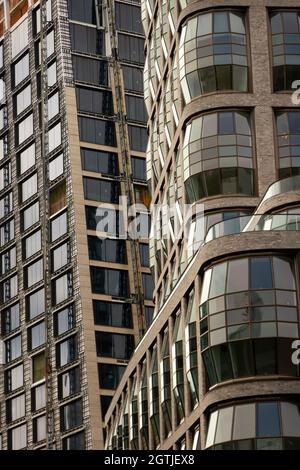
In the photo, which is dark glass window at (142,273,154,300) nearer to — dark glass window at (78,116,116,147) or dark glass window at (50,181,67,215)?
dark glass window at (50,181,67,215)

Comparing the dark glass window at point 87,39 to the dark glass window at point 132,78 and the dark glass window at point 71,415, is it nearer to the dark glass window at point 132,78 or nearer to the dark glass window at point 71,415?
the dark glass window at point 132,78

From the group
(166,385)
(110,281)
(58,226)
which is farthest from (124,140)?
(166,385)

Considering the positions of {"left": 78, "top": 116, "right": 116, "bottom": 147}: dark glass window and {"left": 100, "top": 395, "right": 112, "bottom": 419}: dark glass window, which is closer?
{"left": 100, "top": 395, "right": 112, "bottom": 419}: dark glass window

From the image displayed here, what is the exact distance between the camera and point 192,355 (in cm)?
6078

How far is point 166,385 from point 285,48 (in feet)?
56.8

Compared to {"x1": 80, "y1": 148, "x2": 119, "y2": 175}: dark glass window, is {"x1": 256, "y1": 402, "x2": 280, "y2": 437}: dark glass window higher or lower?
{"x1": 80, "y1": 148, "x2": 119, "y2": 175}: dark glass window

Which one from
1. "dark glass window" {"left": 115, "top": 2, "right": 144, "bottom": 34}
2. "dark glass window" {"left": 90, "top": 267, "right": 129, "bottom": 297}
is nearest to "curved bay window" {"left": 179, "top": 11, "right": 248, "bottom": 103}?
"dark glass window" {"left": 90, "top": 267, "right": 129, "bottom": 297}

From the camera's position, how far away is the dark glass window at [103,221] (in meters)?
124

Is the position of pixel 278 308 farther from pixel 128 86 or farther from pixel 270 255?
pixel 128 86

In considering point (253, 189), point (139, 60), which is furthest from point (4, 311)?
point (253, 189)

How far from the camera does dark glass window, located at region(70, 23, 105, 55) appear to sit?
131000mm

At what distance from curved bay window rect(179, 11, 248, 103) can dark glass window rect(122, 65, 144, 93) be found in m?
60.1

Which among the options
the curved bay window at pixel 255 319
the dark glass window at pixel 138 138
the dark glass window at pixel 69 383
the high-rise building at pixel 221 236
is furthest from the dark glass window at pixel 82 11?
the curved bay window at pixel 255 319

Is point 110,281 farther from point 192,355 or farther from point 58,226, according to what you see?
point 192,355
